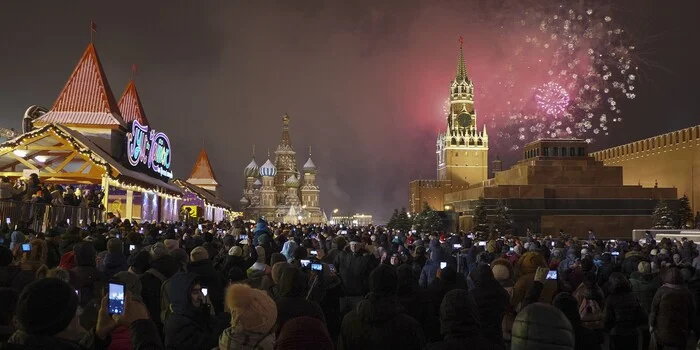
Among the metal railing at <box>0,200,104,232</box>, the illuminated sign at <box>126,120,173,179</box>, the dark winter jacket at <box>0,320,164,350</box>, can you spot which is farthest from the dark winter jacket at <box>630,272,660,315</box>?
the illuminated sign at <box>126,120,173,179</box>

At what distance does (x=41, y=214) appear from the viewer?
17203 millimetres

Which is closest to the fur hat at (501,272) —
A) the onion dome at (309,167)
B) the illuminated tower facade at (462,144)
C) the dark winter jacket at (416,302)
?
the dark winter jacket at (416,302)

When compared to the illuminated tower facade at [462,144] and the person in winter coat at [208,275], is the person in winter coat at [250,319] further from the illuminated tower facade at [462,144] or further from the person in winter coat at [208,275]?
the illuminated tower facade at [462,144]

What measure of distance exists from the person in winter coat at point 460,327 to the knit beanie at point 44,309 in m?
1.94

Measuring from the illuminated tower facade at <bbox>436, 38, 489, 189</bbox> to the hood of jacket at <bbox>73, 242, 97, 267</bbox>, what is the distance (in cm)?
12241

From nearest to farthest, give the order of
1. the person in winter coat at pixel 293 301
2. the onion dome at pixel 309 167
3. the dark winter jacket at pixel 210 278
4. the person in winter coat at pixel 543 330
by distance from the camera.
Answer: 1. the person in winter coat at pixel 543 330
2. the person in winter coat at pixel 293 301
3. the dark winter jacket at pixel 210 278
4. the onion dome at pixel 309 167

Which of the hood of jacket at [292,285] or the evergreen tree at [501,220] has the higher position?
the evergreen tree at [501,220]

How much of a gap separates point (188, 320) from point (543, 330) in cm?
252

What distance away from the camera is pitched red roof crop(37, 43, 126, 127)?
3303 cm

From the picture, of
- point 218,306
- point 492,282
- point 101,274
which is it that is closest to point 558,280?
point 492,282

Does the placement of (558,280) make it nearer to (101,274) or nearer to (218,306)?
(218,306)

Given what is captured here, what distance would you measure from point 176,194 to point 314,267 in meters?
32.4

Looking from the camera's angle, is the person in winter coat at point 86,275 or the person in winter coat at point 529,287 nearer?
the person in winter coat at point 86,275

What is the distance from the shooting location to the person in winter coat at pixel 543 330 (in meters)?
3.56
